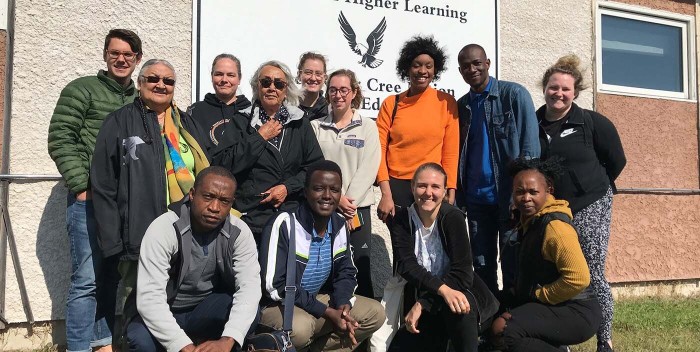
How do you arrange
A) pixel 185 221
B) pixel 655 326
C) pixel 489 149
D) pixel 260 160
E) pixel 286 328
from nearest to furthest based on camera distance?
pixel 185 221, pixel 286 328, pixel 260 160, pixel 489 149, pixel 655 326

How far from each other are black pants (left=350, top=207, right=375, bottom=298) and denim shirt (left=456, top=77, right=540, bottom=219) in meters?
0.90

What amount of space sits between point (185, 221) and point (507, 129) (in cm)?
216

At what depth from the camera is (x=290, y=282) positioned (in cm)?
354

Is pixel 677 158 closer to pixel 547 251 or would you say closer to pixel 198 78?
pixel 547 251

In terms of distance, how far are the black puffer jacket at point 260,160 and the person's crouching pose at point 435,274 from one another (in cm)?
68

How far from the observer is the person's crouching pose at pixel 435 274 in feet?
12.2

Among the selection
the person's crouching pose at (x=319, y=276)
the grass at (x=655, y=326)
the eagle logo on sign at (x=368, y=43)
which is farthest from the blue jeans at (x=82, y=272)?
the grass at (x=655, y=326)

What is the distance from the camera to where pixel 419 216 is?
4.02 meters

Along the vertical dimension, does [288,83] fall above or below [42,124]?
above

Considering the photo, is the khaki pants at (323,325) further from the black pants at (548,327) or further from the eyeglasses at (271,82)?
the eyeglasses at (271,82)

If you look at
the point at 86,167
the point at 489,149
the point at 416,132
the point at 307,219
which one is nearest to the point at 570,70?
the point at 489,149

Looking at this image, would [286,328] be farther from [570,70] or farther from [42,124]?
[570,70]

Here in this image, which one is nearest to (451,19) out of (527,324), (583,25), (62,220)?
(583,25)

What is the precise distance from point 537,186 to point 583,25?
11.8 ft
